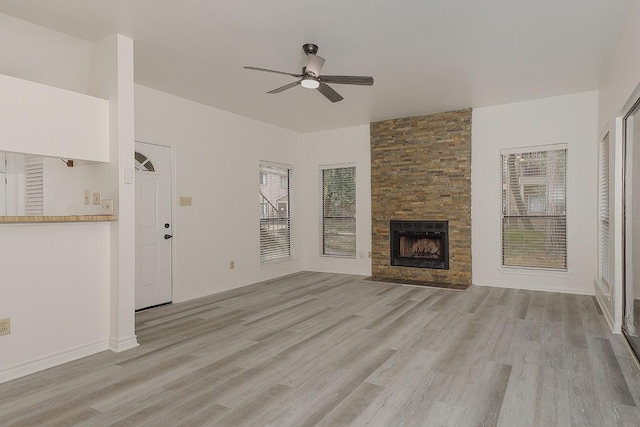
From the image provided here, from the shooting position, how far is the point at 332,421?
7.36ft

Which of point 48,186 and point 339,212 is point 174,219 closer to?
point 48,186

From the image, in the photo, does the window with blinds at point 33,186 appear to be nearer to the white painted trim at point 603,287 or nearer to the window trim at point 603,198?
the white painted trim at point 603,287

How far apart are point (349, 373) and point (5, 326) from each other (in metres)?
2.58

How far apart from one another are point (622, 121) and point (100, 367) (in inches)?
204

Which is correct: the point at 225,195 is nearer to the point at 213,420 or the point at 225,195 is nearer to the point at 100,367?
the point at 100,367

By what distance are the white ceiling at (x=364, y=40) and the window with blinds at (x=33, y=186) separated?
4.93 feet

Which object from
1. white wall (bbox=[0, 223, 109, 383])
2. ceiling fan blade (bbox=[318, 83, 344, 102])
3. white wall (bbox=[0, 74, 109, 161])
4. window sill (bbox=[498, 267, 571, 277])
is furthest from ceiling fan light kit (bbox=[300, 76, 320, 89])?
window sill (bbox=[498, 267, 571, 277])

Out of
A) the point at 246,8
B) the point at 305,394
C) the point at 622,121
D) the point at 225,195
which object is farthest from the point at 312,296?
the point at 622,121

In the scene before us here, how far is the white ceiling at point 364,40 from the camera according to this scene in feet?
9.95

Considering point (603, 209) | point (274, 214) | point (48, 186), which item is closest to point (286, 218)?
point (274, 214)

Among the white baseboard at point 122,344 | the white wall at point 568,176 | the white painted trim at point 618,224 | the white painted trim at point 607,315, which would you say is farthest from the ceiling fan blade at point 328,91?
the white painted trim at point 607,315

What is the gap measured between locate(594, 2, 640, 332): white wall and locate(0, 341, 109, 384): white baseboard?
485cm

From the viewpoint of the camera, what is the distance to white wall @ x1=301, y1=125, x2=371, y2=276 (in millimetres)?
7145

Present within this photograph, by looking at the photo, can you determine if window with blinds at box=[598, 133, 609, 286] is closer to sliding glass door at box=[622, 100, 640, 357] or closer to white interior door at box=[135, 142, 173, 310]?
sliding glass door at box=[622, 100, 640, 357]
